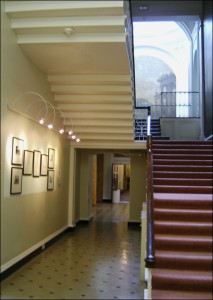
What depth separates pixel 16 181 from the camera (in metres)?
5.64

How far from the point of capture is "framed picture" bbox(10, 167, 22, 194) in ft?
18.0

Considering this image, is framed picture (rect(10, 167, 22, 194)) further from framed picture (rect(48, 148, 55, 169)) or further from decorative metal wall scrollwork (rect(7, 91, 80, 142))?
framed picture (rect(48, 148, 55, 169))

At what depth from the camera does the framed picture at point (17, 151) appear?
5.51 m

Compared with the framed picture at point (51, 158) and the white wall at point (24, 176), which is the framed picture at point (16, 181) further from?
the framed picture at point (51, 158)

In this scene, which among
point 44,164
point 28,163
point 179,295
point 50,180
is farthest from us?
point 50,180

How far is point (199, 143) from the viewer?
29.2 ft

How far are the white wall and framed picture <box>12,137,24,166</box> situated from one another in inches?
4.1

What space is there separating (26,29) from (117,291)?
4.29 meters

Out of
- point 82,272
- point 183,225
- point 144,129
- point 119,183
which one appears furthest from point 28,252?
point 119,183

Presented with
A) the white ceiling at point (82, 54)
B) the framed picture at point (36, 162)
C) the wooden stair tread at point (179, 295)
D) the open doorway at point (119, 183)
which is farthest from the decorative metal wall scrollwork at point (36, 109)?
the open doorway at point (119, 183)

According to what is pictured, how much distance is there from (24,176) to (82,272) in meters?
2.00

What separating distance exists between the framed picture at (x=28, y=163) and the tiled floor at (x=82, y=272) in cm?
170

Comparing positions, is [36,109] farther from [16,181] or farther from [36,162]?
[16,181]

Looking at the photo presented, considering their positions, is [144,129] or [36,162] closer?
[36,162]
